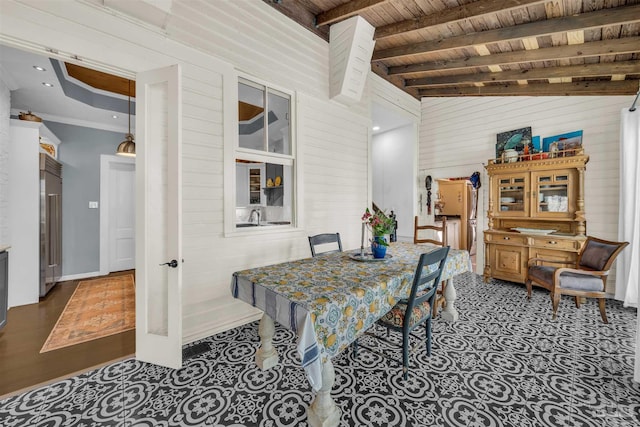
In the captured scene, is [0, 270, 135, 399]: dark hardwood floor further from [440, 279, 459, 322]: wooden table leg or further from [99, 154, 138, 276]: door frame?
[440, 279, 459, 322]: wooden table leg

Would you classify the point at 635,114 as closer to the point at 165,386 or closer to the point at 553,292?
the point at 553,292

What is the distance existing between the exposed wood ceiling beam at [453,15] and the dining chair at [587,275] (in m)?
2.93

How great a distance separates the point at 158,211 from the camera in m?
2.28

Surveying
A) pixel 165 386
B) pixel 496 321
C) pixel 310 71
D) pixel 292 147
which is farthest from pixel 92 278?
pixel 496 321

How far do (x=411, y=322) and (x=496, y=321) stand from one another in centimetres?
170

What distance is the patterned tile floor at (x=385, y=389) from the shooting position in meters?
1.67

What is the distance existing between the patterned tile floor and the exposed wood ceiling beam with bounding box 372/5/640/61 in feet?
10.6

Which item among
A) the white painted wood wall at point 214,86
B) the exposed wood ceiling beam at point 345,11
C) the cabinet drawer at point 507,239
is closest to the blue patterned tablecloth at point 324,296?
the white painted wood wall at point 214,86

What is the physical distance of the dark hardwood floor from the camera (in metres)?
2.04

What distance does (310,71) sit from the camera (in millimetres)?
3623

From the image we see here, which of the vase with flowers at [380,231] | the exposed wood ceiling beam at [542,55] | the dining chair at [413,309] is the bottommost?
the dining chair at [413,309]

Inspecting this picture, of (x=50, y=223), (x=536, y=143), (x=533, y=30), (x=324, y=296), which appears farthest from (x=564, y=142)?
(x=50, y=223)

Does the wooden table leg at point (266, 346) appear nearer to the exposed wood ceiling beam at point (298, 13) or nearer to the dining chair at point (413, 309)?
the dining chair at point (413, 309)

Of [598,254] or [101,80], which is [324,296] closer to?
[598,254]
